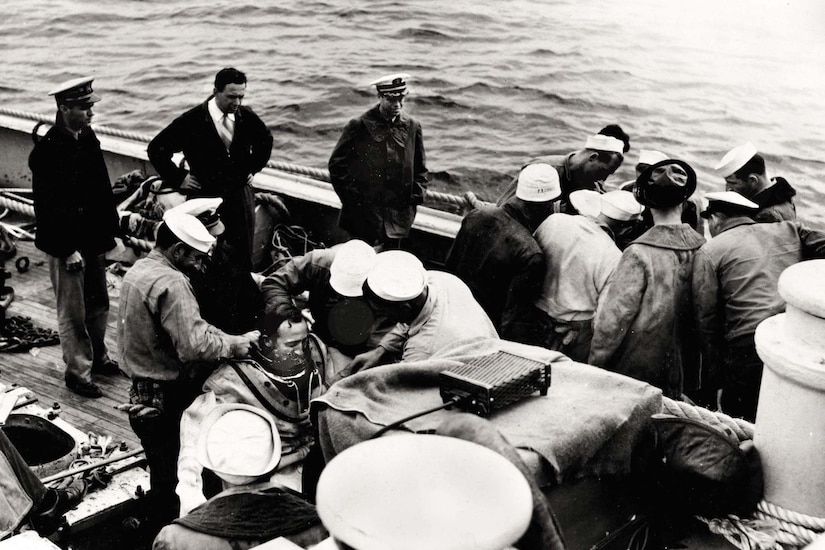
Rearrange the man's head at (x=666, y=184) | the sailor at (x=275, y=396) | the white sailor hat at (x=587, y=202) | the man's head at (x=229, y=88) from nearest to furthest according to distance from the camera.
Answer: the man's head at (x=666, y=184) → the sailor at (x=275, y=396) → the white sailor hat at (x=587, y=202) → the man's head at (x=229, y=88)

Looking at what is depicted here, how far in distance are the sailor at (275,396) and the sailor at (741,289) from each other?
181cm

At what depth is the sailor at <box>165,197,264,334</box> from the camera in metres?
4.41

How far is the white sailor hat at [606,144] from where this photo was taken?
518 centimetres

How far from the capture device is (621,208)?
459 centimetres

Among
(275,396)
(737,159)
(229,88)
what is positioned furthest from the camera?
(229,88)

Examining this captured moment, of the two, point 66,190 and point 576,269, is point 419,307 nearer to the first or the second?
point 576,269

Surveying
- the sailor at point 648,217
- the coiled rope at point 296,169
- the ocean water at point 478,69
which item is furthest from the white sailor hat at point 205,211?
the ocean water at point 478,69

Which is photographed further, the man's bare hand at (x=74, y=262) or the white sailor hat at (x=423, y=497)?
the man's bare hand at (x=74, y=262)

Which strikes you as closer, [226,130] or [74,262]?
[74,262]

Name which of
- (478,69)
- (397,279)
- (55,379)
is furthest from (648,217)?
(478,69)

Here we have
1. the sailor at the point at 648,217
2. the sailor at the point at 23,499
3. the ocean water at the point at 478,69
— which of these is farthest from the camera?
the ocean water at the point at 478,69

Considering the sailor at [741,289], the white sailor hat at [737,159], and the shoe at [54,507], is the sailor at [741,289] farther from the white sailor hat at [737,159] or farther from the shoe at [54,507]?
the shoe at [54,507]

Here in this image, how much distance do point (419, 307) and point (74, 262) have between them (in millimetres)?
2680

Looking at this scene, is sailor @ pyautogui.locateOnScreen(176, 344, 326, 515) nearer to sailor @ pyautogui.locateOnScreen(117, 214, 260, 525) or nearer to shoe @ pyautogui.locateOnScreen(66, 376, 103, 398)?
sailor @ pyautogui.locateOnScreen(117, 214, 260, 525)
